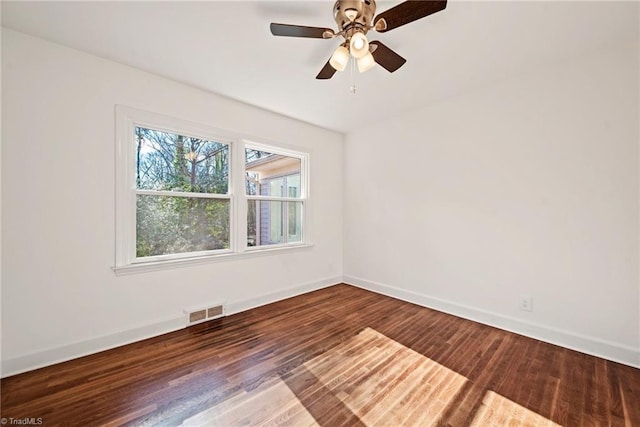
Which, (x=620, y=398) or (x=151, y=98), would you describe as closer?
(x=620, y=398)

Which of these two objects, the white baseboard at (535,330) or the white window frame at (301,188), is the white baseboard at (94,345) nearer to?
the white window frame at (301,188)

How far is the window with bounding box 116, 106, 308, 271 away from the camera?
2.45m

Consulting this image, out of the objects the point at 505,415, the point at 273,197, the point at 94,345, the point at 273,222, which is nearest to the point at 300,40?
the point at 273,197

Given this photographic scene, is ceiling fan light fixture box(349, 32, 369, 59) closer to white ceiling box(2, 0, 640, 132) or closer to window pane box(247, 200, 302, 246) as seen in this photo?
white ceiling box(2, 0, 640, 132)

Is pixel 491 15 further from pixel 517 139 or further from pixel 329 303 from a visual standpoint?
pixel 329 303

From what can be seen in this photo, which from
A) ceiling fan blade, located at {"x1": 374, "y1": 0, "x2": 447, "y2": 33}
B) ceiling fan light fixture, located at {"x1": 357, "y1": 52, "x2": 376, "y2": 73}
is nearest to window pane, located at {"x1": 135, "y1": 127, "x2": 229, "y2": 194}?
ceiling fan light fixture, located at {"x1": 357, "y1": 52, "x2": 376, "y2": 73}

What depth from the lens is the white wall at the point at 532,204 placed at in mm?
2131

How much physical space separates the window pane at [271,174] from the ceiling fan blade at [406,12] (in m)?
2.22

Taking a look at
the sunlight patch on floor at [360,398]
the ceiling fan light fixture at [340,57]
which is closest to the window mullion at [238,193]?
the sunlight patch on floor at [360,398]

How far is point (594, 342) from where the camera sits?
7.31 ft

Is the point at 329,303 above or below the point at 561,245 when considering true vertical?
below

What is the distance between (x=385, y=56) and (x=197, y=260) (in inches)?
102

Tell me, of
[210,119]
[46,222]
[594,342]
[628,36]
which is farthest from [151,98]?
[594,342]

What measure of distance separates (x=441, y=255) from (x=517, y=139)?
4.77ft
